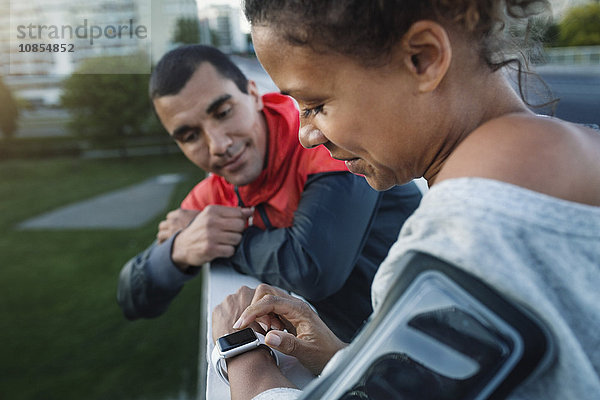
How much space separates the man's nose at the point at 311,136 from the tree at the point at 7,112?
38.0ft

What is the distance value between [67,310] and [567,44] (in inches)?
1005

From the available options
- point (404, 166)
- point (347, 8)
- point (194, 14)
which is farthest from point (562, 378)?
point (194, 14)

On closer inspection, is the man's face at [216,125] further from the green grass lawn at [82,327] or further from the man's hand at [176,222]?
the green grass lawn at [82,327]

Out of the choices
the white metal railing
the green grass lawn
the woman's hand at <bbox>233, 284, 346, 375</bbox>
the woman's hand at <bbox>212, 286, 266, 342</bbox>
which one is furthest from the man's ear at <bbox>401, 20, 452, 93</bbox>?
the white metal railing

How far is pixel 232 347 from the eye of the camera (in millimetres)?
1201

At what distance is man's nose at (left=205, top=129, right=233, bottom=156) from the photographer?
207cm

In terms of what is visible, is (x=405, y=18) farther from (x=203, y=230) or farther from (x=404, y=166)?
(x=203, y=230)

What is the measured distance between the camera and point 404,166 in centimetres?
Answer: 103

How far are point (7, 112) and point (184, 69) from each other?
40.8 ft

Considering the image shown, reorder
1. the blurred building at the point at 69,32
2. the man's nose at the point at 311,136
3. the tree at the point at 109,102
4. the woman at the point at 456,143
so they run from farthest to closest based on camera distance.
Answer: the tree at the point at 109,102 → the blurred building at the point at 69,32 → the man's nose at the point at 311,136 → the woman at the point at 456,143

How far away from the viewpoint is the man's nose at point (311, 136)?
3.61 feet

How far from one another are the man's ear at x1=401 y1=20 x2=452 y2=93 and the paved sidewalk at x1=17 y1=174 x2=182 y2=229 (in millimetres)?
7814

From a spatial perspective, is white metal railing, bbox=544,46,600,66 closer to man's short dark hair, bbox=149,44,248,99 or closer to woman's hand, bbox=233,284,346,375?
man's short dark hair, bbox=149,44,248,99

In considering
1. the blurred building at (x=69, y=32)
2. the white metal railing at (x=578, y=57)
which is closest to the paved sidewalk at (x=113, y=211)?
the blurred building at (x=69, y=32)
